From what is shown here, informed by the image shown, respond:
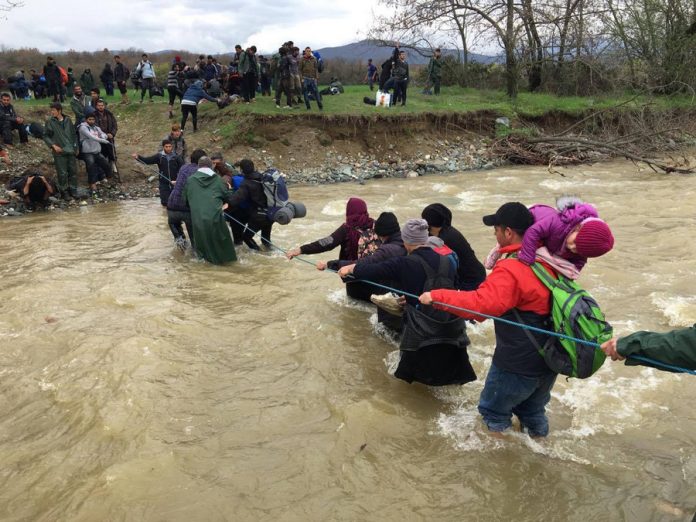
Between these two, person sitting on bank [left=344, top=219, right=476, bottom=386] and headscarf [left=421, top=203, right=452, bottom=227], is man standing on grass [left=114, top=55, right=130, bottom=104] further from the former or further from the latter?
person sitting on bank [left=344, top=219, right=476, bottom=386]

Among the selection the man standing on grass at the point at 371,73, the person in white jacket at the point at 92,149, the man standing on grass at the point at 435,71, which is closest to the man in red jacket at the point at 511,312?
the person in white jacket at the point at 92,149

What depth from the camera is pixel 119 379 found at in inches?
184

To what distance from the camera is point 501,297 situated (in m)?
3.07

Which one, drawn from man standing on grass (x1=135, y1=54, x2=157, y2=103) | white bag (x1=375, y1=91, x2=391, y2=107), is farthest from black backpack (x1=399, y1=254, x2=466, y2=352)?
man standing on grass (x1=135, y1=54, x2=157, y2=103)

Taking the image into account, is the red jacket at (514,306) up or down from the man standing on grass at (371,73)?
down

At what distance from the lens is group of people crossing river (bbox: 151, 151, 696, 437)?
2.82 metres

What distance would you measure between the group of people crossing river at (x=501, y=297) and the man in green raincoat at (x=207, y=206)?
273cm

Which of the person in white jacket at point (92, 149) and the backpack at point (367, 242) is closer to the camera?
the backpack at point (367, 242)

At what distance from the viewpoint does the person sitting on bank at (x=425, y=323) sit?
3971mm

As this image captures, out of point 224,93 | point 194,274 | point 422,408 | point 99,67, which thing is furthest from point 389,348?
point 99,67

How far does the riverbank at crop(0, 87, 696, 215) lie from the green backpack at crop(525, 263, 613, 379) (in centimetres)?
1188

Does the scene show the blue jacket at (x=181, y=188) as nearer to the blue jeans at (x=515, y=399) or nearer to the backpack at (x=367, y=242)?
the backpack at (x=367, y=242)

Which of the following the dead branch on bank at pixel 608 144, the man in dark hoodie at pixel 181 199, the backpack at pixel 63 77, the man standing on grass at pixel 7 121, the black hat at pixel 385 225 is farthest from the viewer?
the backpack at pixel 63 77

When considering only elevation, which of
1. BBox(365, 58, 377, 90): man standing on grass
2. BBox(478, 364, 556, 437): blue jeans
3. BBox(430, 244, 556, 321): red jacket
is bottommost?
BBox(478, 364, 556, 437): blue jeans
